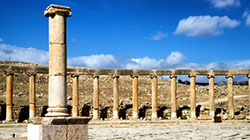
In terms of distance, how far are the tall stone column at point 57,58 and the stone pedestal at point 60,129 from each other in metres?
0.70

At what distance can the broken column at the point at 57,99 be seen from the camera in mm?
13711

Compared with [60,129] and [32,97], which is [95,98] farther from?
[60,129]

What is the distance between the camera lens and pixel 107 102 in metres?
50.9

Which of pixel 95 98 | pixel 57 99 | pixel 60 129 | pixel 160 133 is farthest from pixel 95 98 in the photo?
pixel 60 129

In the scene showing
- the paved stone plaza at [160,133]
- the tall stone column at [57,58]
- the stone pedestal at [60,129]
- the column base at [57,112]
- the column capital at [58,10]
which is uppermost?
the column capital at [58,10]

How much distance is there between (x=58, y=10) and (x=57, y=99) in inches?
163

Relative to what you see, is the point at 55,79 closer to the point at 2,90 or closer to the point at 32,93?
the point at 32,93

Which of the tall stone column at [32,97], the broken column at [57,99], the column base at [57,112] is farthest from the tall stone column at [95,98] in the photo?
the column base at [57,112]

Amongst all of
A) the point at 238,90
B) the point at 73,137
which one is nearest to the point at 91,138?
the point at 73,137

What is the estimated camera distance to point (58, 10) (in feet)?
49.8

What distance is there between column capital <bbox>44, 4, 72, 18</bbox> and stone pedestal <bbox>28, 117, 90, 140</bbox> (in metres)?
4.94

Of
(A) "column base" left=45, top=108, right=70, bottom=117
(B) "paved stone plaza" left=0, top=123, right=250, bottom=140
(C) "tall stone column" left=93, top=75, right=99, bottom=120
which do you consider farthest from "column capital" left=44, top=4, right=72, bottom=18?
(C) "tall stone column" left=93, top=75, right=99, bottom=120

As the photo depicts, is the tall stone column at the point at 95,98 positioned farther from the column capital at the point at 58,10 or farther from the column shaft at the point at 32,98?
the column capital at the point at 58,10

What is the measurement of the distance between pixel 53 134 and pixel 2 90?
4419 centimetres
